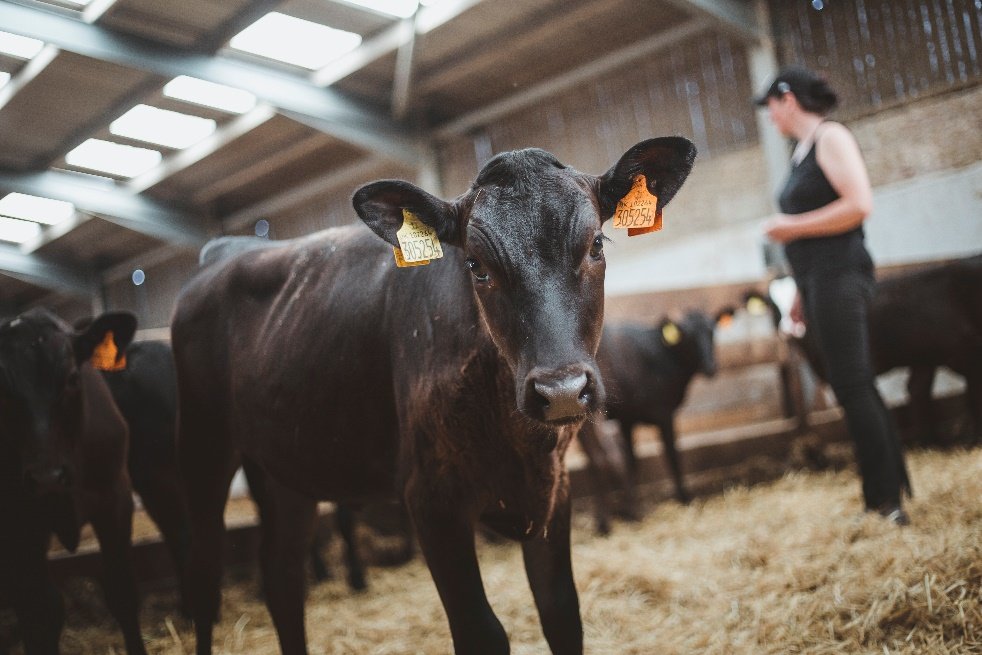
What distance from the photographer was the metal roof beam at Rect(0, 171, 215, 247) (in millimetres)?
3006

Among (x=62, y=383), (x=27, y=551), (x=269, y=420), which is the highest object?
(x=62, y=383)

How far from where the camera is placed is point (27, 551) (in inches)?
119

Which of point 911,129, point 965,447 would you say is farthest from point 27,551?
point 911,129

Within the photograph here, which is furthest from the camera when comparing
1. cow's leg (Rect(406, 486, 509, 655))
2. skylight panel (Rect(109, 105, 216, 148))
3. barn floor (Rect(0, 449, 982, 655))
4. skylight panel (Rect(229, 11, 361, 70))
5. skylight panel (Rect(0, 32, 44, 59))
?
skylight panel (Rect(229, 11, 361, 70))

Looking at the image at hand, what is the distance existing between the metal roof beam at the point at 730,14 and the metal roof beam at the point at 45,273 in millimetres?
7411

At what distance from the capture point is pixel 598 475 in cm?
567

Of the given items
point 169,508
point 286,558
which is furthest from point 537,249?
point 169,508

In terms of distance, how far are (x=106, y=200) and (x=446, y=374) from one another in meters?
1.73

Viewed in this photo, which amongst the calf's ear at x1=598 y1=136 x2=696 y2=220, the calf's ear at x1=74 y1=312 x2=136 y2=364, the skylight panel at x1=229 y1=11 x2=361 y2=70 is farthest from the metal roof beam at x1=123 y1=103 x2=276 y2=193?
the calf's ear at x1=598 y1=136 x2=696 y2=220

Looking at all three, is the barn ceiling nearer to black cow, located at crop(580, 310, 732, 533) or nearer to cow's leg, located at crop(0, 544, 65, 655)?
cow's leg, located at crop(0, 544, 65, 655)

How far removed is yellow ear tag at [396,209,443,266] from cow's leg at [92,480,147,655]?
1896mm

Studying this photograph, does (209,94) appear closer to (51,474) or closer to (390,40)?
(51,474)

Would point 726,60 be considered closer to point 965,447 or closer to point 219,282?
point 965,447

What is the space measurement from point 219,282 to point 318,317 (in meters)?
0.79
